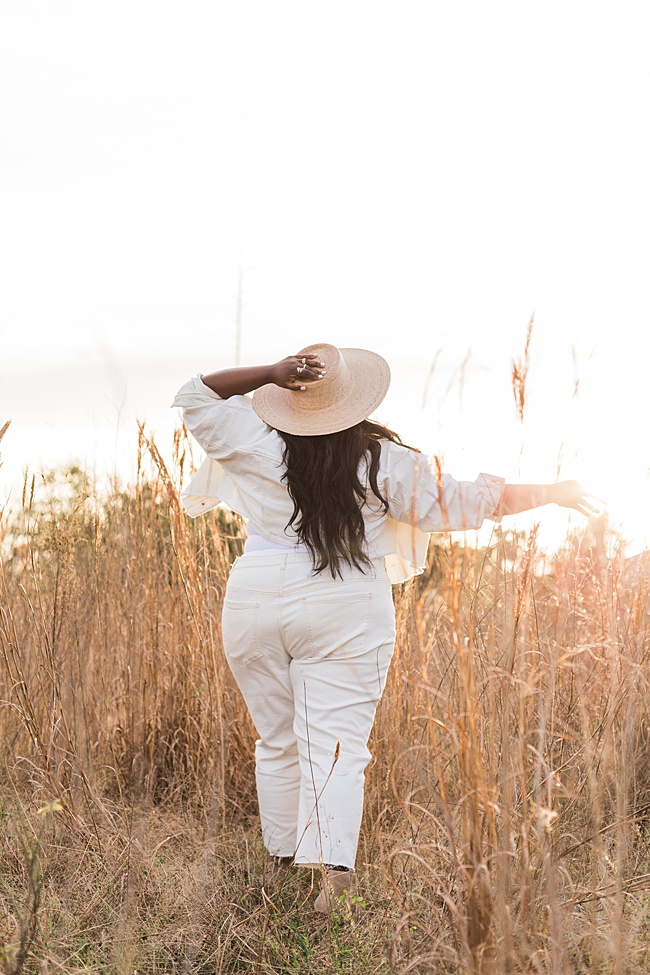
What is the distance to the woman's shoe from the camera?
2107 millimetres

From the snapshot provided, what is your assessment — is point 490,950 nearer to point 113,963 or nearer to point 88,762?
point 113,963

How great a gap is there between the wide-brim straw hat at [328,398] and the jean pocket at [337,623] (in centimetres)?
44

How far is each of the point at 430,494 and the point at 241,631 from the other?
613 mm

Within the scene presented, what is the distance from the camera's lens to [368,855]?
8.99ft

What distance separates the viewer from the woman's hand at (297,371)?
2580 mm

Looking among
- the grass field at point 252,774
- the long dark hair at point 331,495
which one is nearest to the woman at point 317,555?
the long dark hair at point 331,495

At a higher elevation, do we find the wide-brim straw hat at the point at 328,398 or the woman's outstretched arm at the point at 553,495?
the wide-brim straw hat at the point at 328,398

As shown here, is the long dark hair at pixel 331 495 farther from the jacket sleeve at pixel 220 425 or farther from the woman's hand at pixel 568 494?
the woman's hand at pixel 568 494

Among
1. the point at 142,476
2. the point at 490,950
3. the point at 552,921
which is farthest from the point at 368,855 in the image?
the point at 142,476

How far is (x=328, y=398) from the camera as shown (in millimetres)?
2582

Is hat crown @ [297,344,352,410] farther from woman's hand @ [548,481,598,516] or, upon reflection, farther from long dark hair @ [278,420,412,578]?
woman's hand @ [548,481,598,516]

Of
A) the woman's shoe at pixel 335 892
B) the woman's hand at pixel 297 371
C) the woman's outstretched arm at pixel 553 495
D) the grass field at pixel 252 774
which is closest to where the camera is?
the grass field at pixel 252 774

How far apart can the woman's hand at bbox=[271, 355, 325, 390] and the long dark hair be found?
0.52 ft

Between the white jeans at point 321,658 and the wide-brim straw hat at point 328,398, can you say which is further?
the wide-brim straw hat at point 328,398
